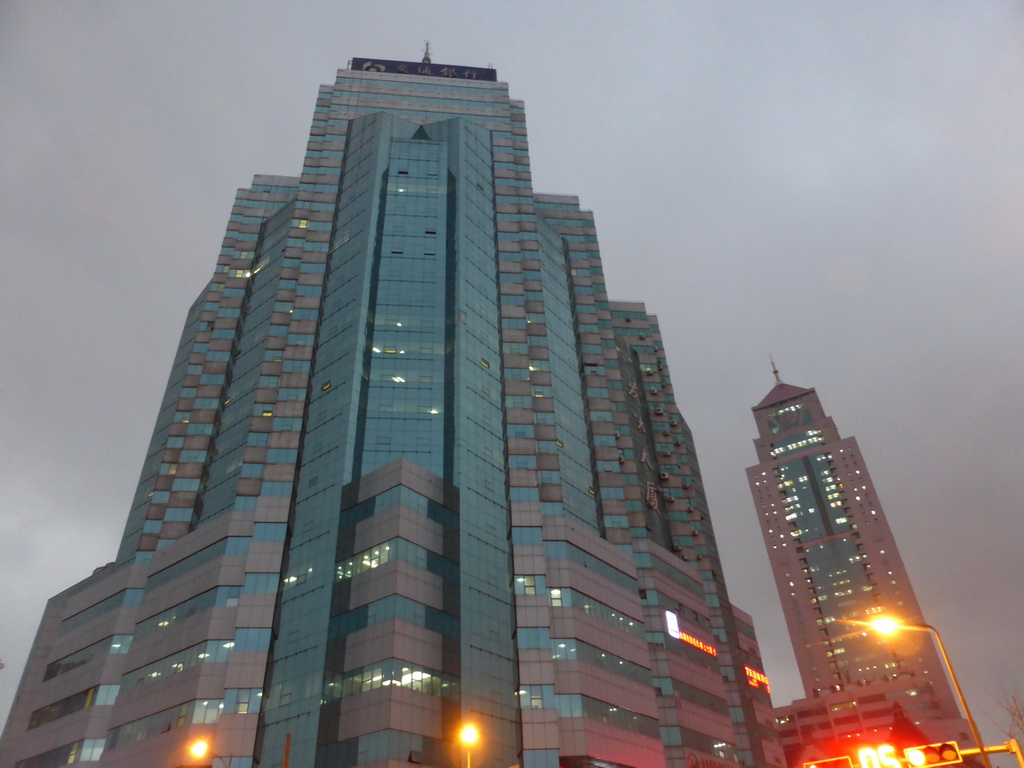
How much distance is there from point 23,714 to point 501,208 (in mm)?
102842

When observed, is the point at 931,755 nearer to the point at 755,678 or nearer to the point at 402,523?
the point at 402,523

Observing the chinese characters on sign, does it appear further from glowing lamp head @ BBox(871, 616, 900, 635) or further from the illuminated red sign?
glowing lamp head @ BBox(871, 616, 900, 635)

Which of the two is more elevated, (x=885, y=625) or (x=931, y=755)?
(x=885, y=625)

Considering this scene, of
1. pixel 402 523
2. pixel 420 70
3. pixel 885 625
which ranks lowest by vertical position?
pixel 885 625

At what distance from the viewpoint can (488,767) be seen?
243 feet

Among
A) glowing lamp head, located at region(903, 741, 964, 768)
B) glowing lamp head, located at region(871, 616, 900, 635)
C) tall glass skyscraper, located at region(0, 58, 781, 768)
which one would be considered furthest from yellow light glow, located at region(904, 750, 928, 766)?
tall glass skyscraper, located at region(0, 58, 781, 768)

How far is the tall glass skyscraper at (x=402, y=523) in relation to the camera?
7700 cm

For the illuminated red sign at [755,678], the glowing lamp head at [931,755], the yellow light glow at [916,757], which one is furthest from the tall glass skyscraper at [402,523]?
the glowing lamp head at [931,755]

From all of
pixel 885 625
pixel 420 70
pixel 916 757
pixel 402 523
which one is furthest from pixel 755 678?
pixel 420 70

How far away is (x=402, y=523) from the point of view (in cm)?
8025

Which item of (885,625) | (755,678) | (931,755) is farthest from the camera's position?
(755,678)

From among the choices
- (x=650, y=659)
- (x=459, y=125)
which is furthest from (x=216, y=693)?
(x=459, y=125)

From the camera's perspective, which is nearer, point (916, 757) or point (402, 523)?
point (916, 757)

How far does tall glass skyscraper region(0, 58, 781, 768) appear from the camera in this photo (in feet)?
253
